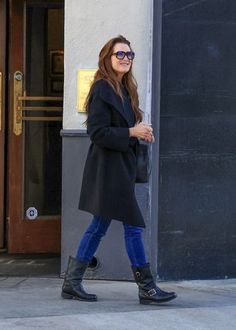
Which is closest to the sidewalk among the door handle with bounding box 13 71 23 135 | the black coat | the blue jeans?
the blue jeans

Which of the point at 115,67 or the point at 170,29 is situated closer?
the point at 115,67

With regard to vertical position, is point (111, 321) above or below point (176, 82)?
below

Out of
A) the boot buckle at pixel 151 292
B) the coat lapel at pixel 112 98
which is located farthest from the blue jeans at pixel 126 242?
the coat lapel at pixel 112 98

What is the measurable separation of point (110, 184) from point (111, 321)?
0.91 metres

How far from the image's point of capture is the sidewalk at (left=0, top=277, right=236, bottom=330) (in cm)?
442

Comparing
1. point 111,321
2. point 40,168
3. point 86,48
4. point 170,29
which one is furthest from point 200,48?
point 111,321

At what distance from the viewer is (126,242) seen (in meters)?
4.89

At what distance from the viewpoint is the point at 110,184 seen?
477 centimetres

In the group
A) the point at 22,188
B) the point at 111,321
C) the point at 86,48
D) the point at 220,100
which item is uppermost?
the point at 86,48

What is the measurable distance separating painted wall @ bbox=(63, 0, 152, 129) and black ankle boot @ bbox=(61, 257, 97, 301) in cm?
128

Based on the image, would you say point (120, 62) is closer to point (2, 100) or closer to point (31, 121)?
point (31, 121)

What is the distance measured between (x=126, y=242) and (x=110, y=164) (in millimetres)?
560

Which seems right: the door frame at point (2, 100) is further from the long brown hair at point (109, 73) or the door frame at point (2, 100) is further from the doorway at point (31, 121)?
the long brown hair at point (109, 73)

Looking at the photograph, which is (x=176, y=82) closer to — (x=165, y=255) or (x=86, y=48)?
(x=86, y=48)
